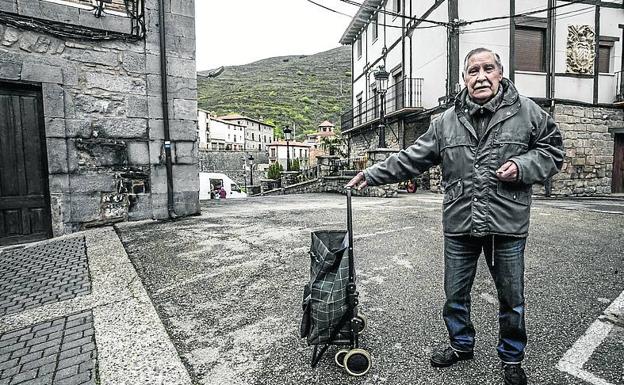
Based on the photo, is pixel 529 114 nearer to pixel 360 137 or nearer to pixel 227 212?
pixel 227 212

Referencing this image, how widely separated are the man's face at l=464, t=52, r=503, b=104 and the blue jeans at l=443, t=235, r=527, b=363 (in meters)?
0.74

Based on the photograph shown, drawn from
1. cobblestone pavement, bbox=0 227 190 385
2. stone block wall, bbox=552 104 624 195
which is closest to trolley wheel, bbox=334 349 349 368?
cobblestone pavement, bbox=0 227 190 385

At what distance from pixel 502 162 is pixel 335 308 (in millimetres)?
1146

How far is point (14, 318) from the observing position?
8.74 feet

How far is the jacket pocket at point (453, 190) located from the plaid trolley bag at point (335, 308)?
1.83 feet

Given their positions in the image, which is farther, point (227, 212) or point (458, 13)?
point (458, 13)

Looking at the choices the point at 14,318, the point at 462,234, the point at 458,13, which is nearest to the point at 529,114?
the point at 462,234

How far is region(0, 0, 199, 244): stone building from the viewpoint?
207 inches

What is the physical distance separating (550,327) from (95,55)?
6944 millimetres

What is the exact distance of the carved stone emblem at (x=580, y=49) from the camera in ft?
36.8

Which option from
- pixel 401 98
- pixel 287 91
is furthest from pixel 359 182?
pixel 287 91

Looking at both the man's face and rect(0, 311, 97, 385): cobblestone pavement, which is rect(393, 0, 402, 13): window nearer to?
the man's face

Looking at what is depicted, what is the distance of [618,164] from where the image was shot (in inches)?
486

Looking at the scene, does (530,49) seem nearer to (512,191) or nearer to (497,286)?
(512,191)
